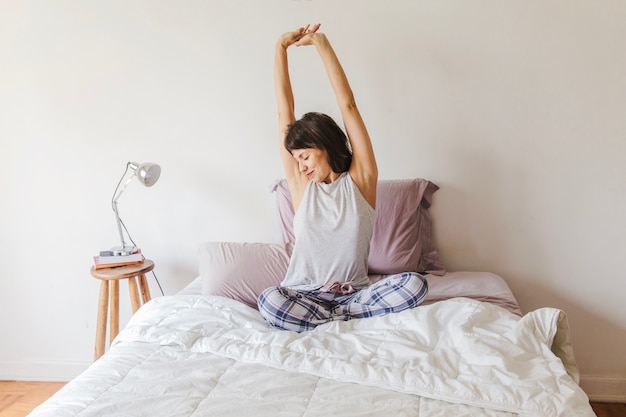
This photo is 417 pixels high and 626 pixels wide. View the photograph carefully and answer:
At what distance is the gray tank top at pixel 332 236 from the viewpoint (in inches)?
73.1

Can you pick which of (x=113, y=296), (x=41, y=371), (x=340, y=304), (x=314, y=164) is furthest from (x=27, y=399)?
(x=314, y=164)

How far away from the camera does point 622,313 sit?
2.21 meters

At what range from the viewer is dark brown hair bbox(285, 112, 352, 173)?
74.1 inches

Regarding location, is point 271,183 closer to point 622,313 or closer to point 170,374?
point 170,374

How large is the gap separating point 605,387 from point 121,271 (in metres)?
2.02

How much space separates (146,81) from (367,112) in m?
0.96

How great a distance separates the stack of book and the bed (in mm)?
473

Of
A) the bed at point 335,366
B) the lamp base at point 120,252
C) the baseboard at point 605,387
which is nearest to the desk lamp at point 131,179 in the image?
the lamp base at point 120,252

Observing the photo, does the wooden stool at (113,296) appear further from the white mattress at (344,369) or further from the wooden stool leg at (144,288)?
the white mattress at (344,369)

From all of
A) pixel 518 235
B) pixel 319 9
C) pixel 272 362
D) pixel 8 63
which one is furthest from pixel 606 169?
pixel 8 63

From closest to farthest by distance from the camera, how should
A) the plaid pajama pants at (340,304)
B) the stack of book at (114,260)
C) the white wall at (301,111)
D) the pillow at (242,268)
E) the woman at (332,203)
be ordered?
the plaid pajama pants at (340,304) < the woman at (332,203) < the pillow at (242,268) < the white wall at (301,111) < the stack of book at (114,260)

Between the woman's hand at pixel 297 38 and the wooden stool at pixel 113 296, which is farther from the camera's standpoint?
the wooden stool at pixel 113 296

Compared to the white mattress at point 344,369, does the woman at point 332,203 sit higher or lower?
higher

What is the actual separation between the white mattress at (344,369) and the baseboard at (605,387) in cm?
93
